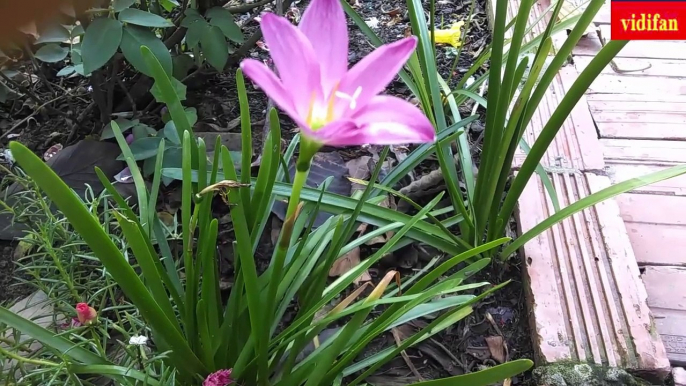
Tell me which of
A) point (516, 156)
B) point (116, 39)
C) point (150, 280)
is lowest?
point (516, 156)

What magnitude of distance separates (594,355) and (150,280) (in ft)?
2.78

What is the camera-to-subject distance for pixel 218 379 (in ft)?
2.60

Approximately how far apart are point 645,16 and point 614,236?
0.52 m

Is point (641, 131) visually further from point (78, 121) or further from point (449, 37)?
point (78, 121)

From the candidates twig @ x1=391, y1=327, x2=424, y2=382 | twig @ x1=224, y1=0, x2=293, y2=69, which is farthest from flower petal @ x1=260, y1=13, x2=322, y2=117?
twig @ x1=224, y1=0, x2=293, y2=69

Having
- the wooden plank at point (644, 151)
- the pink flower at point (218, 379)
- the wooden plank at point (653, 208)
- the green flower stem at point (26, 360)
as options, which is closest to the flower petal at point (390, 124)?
the pink flower at point (218, 379)

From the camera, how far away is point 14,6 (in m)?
0.30

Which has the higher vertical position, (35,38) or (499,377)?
(35,38)

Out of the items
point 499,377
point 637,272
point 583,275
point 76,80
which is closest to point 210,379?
point 499,377

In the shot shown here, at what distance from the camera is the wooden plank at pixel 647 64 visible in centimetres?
179

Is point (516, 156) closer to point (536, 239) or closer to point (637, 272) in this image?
point (536, 239)

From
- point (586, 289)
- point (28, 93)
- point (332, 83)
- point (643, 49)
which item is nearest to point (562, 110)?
point (586, 289)

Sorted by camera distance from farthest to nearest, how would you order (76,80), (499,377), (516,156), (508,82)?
1. (76,80)
2. (516,156)
3. (508,82)
4. (499,377)

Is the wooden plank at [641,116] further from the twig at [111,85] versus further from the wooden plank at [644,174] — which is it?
the twig at [111,85]
